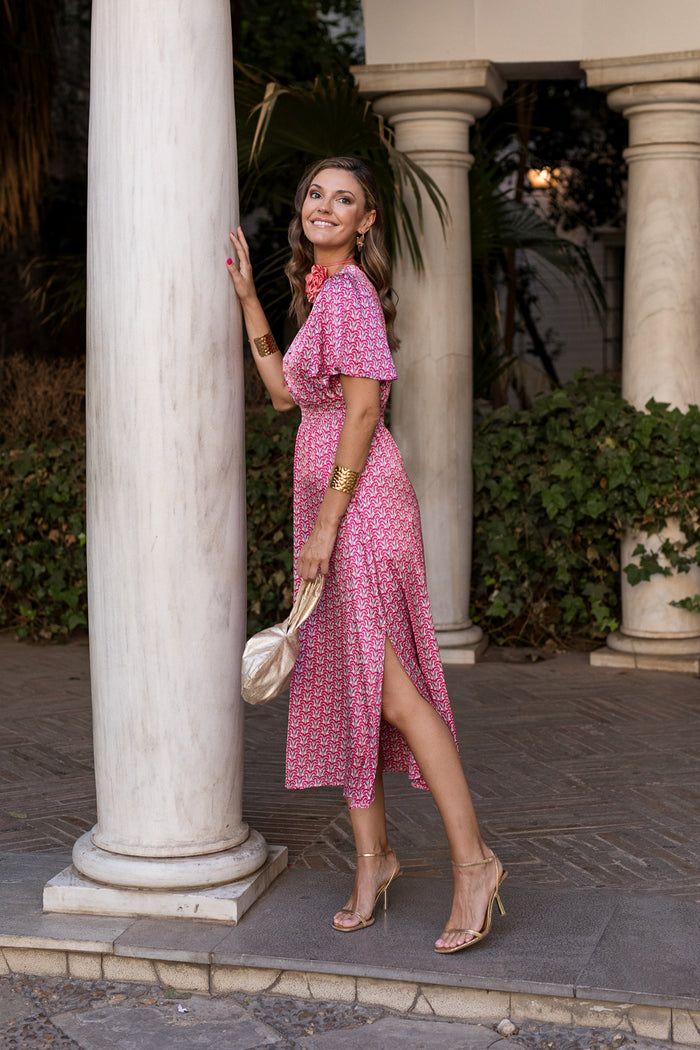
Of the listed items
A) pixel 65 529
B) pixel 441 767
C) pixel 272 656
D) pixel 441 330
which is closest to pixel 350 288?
pixel 272 656

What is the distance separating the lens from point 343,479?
10.2 ft

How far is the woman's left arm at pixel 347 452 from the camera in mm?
3094

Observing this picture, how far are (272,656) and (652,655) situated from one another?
11.6 ft

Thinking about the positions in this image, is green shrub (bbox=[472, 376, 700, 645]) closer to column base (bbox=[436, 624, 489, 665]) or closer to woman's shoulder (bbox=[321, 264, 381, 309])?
column base (bbox=[436, 624, 489, 665])

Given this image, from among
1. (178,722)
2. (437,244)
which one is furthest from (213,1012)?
(437,244)

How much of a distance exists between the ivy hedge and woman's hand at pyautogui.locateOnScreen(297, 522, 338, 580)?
3.24 metres

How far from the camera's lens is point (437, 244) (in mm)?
6266

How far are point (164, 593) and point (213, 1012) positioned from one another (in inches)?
37.7

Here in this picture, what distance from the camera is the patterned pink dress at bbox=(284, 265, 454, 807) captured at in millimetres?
3123

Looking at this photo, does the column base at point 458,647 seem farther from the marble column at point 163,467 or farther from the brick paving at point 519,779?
the marble column at point 163,467

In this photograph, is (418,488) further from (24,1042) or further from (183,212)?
(24,1042)

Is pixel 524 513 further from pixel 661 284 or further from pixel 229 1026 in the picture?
pixel 229 1026

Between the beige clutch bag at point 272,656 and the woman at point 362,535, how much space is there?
94mm

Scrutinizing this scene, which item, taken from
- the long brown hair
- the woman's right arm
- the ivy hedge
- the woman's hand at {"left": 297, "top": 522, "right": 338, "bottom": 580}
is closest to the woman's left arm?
the woman's hand at {"left": 297, "top": 522, "right": 338, "bottom": 580}
